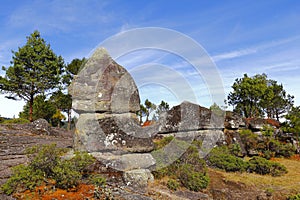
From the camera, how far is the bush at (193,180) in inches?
306

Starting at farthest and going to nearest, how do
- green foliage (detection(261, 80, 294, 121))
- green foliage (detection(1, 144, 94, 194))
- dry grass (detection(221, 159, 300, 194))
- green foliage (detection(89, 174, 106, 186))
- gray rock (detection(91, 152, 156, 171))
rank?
green foliage (detection(261, 80, 294, 121)) < dry grass (detection(221, 159, 300, 194)) < gray rock (detection(91, 152, 156, 171)) < green foliage (detection(89, 174, 106, 186)) < green foliage (detection(1, 144, 94, 194))

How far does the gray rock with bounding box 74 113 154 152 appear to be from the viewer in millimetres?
7395

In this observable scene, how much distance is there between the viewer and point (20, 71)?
25703 mm

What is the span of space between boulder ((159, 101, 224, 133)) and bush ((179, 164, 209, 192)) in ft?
20.6

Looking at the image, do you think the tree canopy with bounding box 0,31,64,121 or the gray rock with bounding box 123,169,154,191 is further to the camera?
the tree canopy with bounding box 0,31,64,121

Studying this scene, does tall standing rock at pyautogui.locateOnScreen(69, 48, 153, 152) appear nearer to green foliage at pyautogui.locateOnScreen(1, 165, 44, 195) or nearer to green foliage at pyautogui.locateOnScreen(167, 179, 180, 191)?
green foliage at pyautogui.locateOnScreen(167, 179, 180, 191)

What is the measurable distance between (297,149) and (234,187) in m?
10.8

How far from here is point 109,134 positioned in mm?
7641

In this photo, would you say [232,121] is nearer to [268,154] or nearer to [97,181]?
[268,154]

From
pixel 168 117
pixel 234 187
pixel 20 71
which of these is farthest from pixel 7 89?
pixel 234 187

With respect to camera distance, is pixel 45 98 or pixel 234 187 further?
pixel 45 98

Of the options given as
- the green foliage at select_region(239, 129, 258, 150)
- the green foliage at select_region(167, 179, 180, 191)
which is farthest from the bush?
the green foliage at select_region(239, 129, 258, 150)

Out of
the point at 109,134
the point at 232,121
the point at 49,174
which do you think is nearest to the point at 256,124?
the point at 232,121

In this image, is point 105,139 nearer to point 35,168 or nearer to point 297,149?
point 35,168
